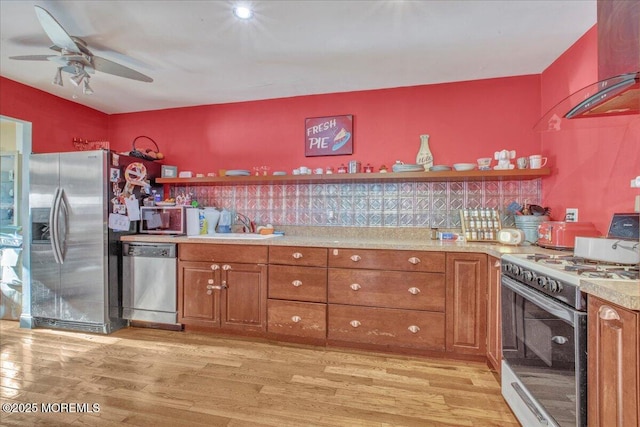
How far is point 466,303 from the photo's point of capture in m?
2.15

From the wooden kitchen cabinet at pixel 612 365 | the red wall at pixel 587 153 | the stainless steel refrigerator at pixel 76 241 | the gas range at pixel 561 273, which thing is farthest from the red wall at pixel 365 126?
the wooden kitchen cabinet at pixel 612 365

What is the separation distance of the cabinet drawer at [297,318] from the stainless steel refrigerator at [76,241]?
1.57 m

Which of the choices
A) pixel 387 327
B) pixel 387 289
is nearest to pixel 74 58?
pixel 387 289

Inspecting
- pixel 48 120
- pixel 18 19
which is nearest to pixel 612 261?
pixel 18 19

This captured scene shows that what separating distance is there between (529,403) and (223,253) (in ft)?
7.52

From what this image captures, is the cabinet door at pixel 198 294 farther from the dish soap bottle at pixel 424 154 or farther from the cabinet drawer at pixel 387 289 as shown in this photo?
the dish soap bottle at pixel 424 154

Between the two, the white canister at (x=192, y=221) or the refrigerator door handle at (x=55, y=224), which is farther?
the white canister at (x=192, y=221)

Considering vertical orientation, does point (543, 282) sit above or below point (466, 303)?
above

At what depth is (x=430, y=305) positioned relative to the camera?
87.0 inches

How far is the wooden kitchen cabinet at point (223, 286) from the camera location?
253cm

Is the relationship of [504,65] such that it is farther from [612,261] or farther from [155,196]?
[155,196]

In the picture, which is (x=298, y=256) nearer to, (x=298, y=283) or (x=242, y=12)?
(x=298, y=283)

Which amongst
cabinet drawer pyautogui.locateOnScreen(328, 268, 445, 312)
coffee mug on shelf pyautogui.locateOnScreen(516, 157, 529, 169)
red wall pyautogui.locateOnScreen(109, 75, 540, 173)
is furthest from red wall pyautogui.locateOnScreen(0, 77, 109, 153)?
coffee mug on shelf pyautogui.locateOnScreen(516, 157, 529, 169)

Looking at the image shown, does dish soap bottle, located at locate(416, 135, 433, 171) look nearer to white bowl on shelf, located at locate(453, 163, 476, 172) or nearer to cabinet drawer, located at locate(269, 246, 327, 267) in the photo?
white bowl on shelf, located at locate(453, 163, 476, 172)
